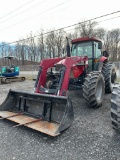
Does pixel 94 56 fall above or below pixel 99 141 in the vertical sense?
above

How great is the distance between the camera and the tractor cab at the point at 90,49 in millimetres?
7089

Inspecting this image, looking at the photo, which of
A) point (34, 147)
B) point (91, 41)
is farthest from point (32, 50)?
point (34, 147)

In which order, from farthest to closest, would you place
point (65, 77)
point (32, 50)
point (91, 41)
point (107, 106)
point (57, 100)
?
point (32, 50), point (91, 41), point (107, 106), point (65, 77), point (57, 100)

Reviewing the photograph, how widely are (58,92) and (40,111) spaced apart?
749 millimetres

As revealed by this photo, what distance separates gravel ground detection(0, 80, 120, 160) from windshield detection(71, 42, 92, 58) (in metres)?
3.21

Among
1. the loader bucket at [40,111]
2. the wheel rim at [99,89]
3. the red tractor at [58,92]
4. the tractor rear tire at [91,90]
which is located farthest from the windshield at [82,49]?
the loader bucket at [40,111]

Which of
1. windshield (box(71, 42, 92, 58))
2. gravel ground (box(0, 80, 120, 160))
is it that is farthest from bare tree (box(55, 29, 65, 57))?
gravel ground (box(0, 80, 120, 160))

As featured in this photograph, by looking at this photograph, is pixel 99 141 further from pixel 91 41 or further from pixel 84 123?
pixel 91 41

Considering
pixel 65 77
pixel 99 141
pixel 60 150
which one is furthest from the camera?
pixel 65 77

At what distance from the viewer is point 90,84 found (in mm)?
5504

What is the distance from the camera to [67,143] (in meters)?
3.59

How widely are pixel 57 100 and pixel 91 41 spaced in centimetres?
354

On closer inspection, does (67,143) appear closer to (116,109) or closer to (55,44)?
(116,109)

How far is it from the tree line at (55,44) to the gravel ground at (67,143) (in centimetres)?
3329
